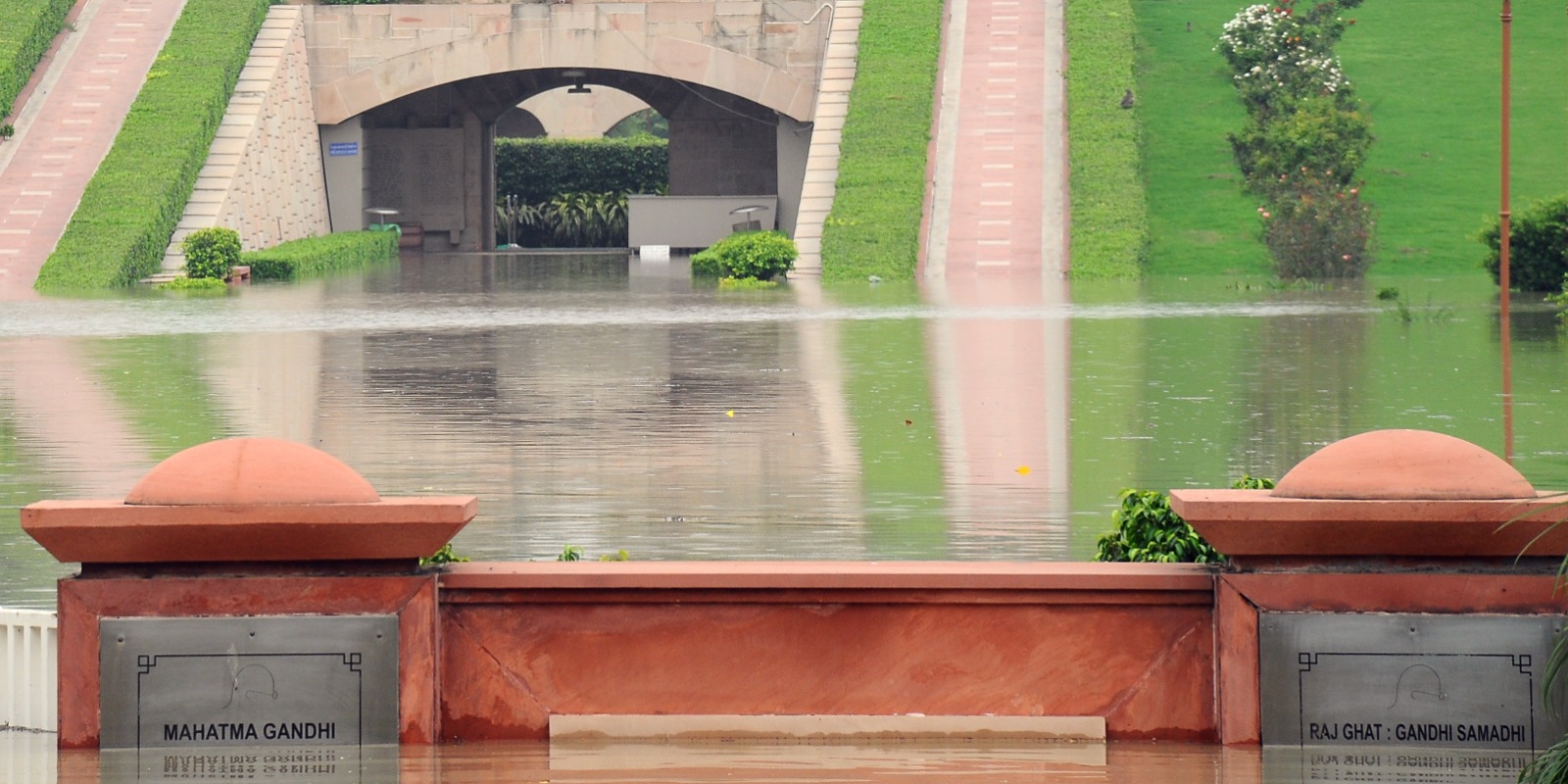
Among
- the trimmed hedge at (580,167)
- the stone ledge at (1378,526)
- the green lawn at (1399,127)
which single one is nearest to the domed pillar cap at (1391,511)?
the stone ledge at (1378,526)

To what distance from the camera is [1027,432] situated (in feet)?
39.7

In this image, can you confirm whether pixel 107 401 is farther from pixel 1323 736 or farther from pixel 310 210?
pixel 310 210

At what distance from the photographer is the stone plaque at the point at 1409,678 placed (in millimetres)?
4992

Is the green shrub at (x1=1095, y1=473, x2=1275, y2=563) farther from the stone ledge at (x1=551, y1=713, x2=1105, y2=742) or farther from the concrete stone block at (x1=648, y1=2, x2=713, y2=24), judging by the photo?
the concrete stone block at (x1=648, y1=2, x2=713, y2=24)

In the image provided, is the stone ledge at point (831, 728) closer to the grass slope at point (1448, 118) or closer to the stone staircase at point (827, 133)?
the grass slope at point (1448, 118)

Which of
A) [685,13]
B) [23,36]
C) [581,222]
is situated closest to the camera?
[23,36]

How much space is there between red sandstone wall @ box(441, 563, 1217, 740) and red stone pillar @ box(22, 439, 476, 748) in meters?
0.14

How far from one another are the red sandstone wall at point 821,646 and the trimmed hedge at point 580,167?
4785 centimetres

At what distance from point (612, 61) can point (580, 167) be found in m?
15.6

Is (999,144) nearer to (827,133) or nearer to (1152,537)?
(827,133)

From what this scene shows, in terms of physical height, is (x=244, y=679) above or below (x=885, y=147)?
below

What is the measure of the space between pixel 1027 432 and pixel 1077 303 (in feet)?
37.7

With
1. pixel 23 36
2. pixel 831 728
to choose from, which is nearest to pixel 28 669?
pixel 831 728

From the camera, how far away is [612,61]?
37500 millimetres
